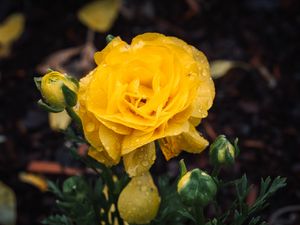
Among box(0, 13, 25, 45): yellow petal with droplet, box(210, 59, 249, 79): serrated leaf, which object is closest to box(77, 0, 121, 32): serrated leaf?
box(0, 13, 25, 45): yellow petal with droplet

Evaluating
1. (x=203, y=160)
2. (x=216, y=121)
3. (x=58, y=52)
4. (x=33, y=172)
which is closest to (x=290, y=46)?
(x=216, y=121)

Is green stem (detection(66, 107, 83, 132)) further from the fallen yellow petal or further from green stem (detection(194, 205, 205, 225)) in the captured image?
the fallen yellow petal

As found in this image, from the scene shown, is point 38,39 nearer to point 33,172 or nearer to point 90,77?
point 33,172

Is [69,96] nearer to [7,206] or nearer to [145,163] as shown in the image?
[145,163]

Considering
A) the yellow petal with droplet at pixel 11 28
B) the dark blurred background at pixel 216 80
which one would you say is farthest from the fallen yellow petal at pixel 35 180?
the yellow petal with droplet at pixel 11 28

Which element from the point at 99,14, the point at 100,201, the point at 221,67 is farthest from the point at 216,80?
the point at 100,201
